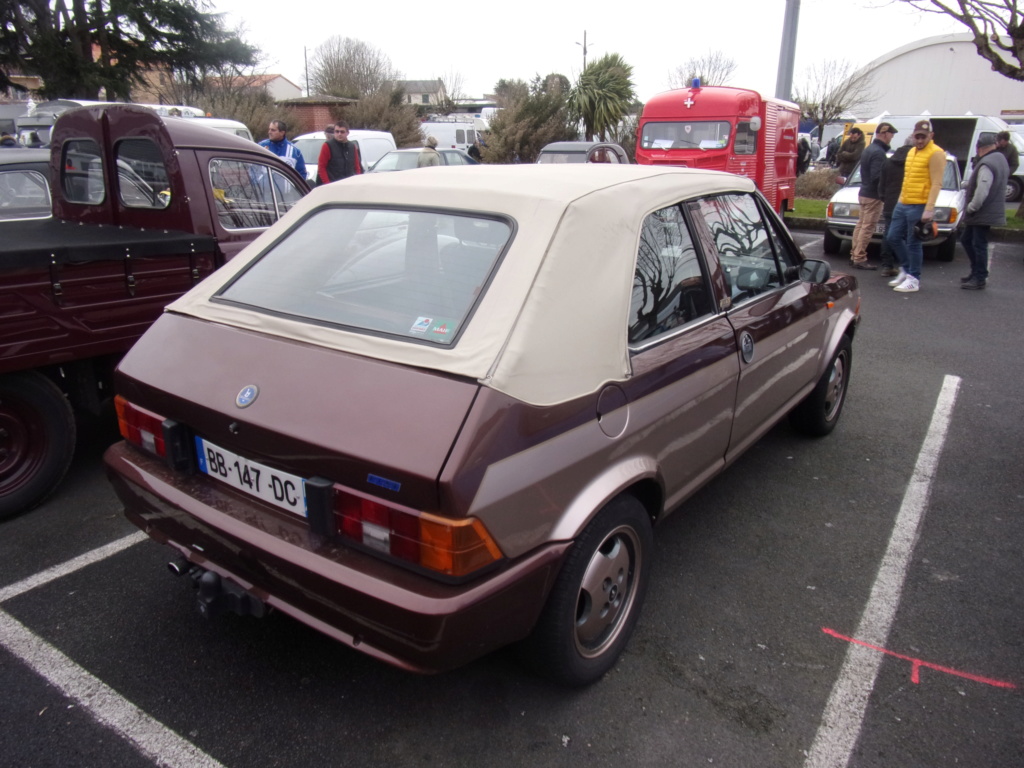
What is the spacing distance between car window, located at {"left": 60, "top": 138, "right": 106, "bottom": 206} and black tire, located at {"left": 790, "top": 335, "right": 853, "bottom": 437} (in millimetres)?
4595

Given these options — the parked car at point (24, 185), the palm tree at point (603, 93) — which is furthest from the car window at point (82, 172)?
the palm tree at point (603, 93)

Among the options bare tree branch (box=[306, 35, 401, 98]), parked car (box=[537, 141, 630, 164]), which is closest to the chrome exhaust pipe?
parked car (box=[537, 141, 630, 164])

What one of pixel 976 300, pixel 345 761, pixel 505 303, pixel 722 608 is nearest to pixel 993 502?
pixel 722 608

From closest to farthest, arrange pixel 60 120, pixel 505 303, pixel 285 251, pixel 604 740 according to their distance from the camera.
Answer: pixel 505 303
pixel 604 740
pixel 285 251
pixel 60 120

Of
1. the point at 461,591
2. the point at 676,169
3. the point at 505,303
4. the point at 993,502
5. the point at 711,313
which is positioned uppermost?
the point at 676,169

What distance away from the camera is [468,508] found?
1843 mm

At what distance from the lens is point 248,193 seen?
4691mm

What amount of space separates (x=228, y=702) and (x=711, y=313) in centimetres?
225

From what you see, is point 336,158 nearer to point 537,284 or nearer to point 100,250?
point 100,250

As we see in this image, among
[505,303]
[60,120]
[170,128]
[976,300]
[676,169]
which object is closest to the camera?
[505,303]

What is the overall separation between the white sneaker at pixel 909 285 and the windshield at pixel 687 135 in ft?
14.6

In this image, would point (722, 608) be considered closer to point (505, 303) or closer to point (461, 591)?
point (461, 591)

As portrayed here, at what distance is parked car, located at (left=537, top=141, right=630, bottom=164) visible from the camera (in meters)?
14.3

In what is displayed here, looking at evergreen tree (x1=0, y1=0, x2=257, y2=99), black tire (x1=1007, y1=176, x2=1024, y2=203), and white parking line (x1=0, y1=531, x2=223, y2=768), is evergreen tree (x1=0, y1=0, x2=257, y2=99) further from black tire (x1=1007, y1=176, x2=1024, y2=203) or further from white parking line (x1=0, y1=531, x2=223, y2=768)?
white parking line (x1=0, y1=531, x2=223, y2=768)
